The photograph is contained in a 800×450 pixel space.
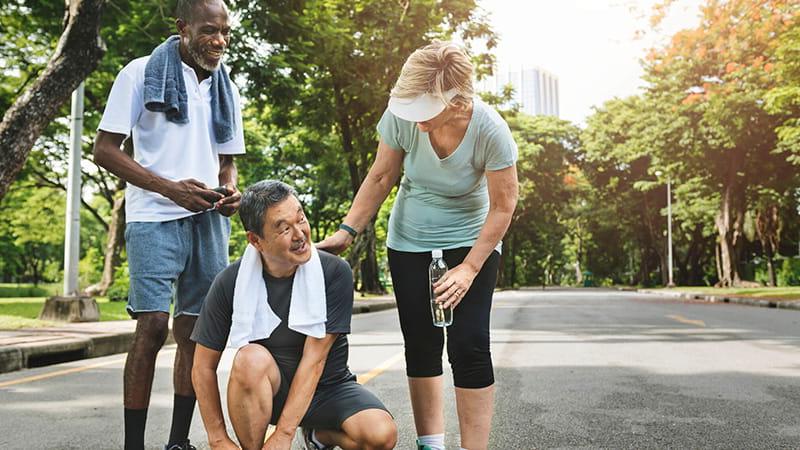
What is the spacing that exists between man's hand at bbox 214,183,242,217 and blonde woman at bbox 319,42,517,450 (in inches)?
19.6

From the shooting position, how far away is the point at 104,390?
6.27 metres

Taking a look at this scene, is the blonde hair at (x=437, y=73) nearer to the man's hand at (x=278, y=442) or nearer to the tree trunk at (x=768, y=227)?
the man's hand at (x=278, y=442)

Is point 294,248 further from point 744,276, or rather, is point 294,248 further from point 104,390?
point 744,276

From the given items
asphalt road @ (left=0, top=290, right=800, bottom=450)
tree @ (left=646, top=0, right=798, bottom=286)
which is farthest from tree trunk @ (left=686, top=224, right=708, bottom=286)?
asphalt road @ (left=0, top=290, right=800, bottom=450)

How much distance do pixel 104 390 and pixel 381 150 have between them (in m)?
3.75

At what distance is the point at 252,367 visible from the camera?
301 centimetres

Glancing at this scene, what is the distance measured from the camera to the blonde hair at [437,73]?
10.2ft

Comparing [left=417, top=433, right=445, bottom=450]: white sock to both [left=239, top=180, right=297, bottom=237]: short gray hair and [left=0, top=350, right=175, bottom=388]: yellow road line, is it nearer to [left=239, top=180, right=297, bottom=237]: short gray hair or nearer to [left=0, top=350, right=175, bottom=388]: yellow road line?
[left=239, top=180, right=297, bottom=237]: short gray hair

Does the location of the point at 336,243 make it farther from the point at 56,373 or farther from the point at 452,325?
the point at 56,373

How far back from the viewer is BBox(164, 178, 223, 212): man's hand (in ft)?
11.7

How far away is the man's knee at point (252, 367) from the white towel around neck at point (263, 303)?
57mm

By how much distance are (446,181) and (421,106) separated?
45 centimetres

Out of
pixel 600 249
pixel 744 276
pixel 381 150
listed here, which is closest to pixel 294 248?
pixel 381 150

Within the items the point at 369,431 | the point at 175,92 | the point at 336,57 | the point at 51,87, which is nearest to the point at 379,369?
the point at 175,92
